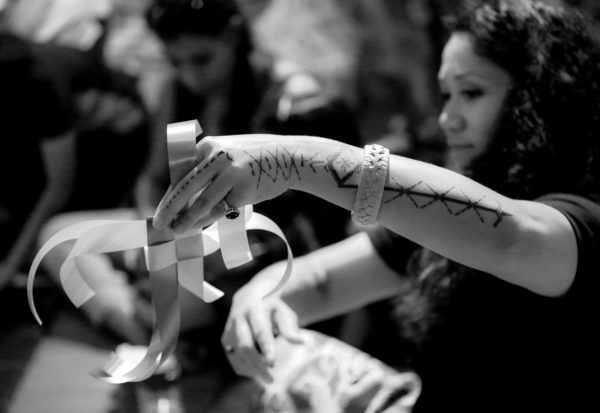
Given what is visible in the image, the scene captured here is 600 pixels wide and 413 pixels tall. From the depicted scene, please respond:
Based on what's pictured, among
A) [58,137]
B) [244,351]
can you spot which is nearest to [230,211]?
[244,351]

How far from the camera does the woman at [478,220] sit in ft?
2.45

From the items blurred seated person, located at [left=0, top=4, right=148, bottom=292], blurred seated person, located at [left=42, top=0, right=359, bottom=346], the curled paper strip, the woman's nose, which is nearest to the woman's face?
the woman's nose

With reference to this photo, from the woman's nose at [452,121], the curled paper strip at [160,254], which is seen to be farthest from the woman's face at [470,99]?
the curled paper strip at [160,254]

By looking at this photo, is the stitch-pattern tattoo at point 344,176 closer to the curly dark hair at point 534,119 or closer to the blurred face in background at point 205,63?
the curly dark hair at point 534,119

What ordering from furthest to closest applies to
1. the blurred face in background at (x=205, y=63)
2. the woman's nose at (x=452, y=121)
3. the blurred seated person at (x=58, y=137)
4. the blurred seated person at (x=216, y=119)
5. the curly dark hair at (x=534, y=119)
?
the blurred seated person at (x=58, y=137), the blurred face in background at (x=205, y=63), the blurred seated person at (x=216, y=119), the woman's nose at (x=452, y=121), the curly dark hair at (x=534, y=119)

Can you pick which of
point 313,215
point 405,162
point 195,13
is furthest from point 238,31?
point 405,162

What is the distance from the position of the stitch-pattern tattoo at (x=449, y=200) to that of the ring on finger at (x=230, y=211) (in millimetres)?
144

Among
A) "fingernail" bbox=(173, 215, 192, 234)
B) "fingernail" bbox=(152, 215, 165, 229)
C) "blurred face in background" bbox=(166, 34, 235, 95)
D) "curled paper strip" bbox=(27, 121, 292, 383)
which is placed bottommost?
"blurred face in background" bbox=(166, 34, 235, 95)

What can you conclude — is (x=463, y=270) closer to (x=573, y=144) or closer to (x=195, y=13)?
(x=573, y=144)

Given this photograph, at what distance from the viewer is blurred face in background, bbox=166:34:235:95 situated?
2053mm

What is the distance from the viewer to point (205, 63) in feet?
6.81

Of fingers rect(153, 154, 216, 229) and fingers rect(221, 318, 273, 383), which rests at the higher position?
fingers rect(153, 154, 216, 229)

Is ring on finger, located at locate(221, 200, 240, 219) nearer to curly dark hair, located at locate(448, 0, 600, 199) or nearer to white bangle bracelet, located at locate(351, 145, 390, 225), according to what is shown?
white bangle bracelet, located at locate(351, 145, 390, 225)

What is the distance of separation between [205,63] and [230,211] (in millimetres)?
1433
